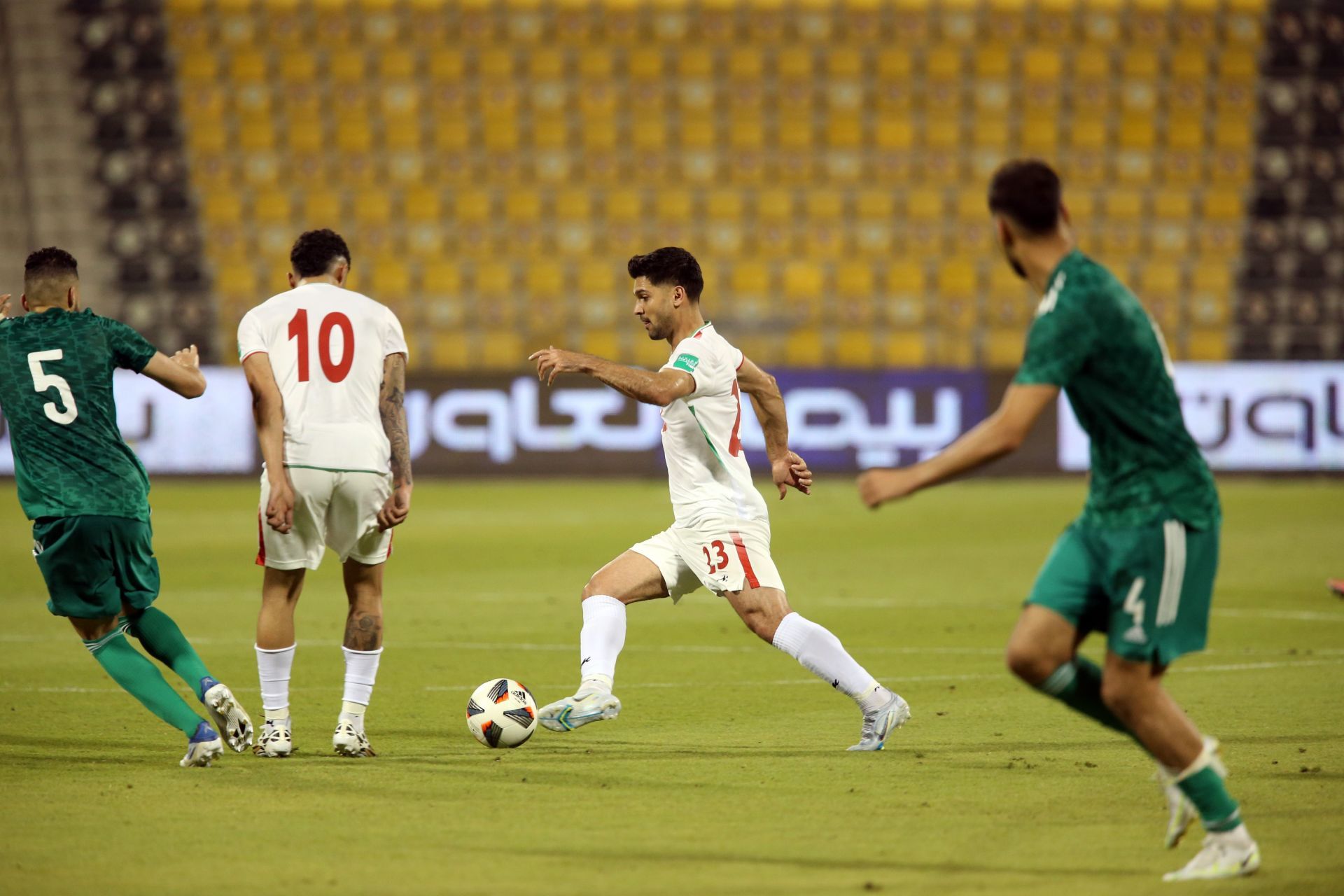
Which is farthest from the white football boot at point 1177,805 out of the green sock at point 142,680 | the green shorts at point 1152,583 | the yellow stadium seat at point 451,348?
the yellow stadium seat at point 451,348

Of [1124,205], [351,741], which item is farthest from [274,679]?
[1124,205]

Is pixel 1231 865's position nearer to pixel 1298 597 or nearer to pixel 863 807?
pixel 863 807

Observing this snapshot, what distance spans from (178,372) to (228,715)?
1.25 metres

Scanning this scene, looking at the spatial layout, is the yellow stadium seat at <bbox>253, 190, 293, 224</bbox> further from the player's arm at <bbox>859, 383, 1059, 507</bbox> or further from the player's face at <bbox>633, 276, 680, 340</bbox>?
the player's arm at <bbox>859, 383, 1059, 507</bbox>

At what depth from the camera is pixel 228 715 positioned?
6.02 meters

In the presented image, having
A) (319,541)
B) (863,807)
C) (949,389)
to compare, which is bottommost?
(949,389)

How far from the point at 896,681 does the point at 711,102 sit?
1778 cm

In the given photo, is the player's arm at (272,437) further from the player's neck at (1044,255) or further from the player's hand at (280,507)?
the player's neck at (1044,255)

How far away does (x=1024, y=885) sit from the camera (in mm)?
4465

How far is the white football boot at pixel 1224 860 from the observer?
4500 millimetres

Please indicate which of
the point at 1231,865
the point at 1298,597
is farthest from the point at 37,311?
the point at 1298,597

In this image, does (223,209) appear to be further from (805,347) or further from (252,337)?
(252,337)

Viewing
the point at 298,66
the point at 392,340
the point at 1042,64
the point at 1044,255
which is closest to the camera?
the point at 1044,255

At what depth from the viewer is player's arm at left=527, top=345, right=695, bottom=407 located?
19.6ft
